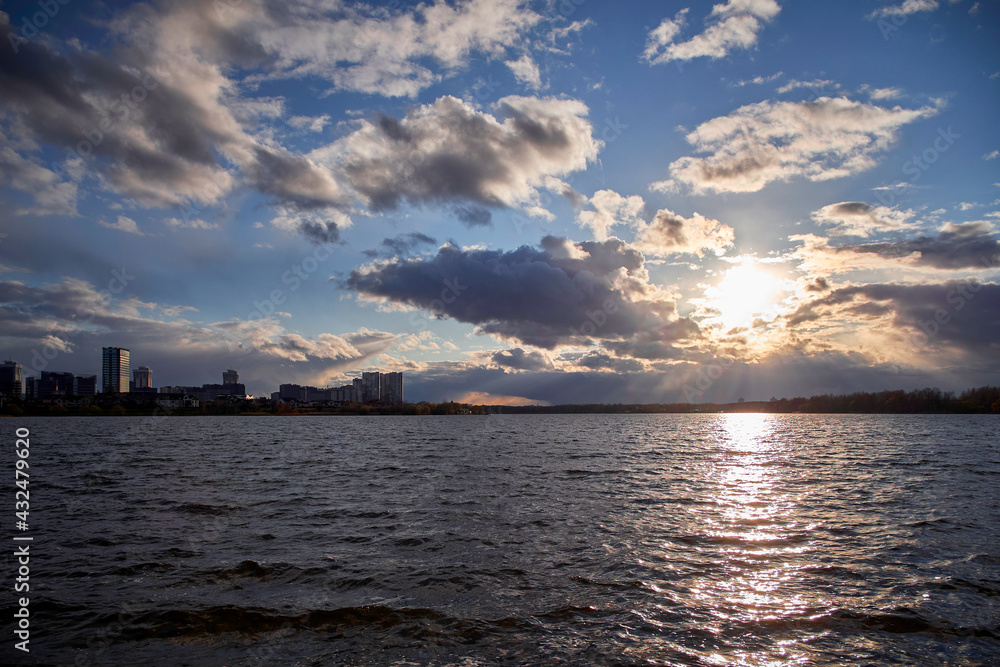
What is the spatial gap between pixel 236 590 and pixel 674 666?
11789 mm

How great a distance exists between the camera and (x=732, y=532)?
2062cm

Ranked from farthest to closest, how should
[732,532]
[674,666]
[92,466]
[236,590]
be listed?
[92,466] → [732,532] → [236,590] → [674,666]

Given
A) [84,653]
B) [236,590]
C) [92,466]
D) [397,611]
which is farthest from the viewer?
[92,466]

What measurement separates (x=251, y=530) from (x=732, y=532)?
66.6 ft

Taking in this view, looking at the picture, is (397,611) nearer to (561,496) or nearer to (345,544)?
(345,544)

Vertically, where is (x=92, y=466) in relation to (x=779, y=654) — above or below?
below

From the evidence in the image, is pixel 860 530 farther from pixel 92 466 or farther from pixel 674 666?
pixel 92 466

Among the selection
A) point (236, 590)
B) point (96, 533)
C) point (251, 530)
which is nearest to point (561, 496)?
point (251, 530)

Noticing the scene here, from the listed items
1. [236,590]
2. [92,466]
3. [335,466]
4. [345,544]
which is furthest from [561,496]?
[92,466]

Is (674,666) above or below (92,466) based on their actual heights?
above

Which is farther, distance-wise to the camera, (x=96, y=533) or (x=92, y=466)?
(x=92, y=466)

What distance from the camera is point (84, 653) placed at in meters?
10.6

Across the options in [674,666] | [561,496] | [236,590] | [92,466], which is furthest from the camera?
[92,466]

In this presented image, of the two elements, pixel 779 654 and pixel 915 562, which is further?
pixel 915 562
